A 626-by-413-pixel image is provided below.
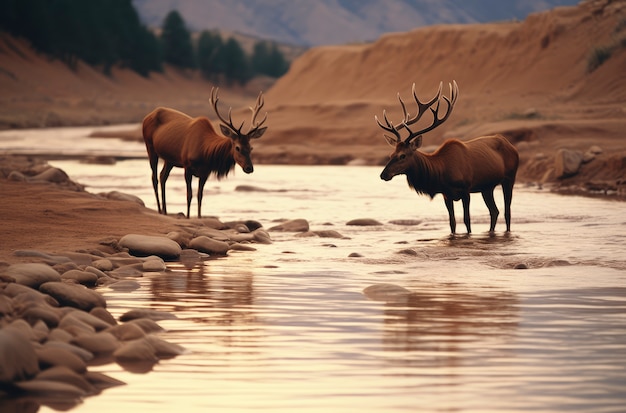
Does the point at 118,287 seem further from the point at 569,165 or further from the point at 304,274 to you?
the point at 569,165

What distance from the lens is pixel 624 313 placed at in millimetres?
11453

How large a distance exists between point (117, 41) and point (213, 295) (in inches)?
4541

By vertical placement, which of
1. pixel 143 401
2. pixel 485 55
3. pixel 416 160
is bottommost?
pixel 143 401

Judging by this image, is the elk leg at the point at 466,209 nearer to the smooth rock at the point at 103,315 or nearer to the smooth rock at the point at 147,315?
the smooth rock at the point at 147,315

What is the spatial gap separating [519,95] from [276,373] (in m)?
47.4

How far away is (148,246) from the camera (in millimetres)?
15836

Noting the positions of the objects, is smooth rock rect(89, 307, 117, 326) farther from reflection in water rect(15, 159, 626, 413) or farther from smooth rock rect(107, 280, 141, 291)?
smooth rock rect(107, 280, 141, 291)

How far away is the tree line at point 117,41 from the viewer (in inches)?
4368

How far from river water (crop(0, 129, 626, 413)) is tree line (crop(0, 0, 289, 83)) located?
9431 centimetres

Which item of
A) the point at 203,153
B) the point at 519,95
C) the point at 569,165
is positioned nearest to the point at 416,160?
the point at 203,153

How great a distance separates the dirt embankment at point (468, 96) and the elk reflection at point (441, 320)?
17.5m

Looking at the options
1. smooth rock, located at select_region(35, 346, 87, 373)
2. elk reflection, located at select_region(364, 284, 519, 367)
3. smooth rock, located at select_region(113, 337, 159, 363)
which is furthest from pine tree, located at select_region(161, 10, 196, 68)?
smooth rock, located at select_region(35, 346, 87, 373)

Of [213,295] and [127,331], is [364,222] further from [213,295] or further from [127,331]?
[127,331]

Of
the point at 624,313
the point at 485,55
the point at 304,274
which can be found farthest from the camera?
the point at 485,55
